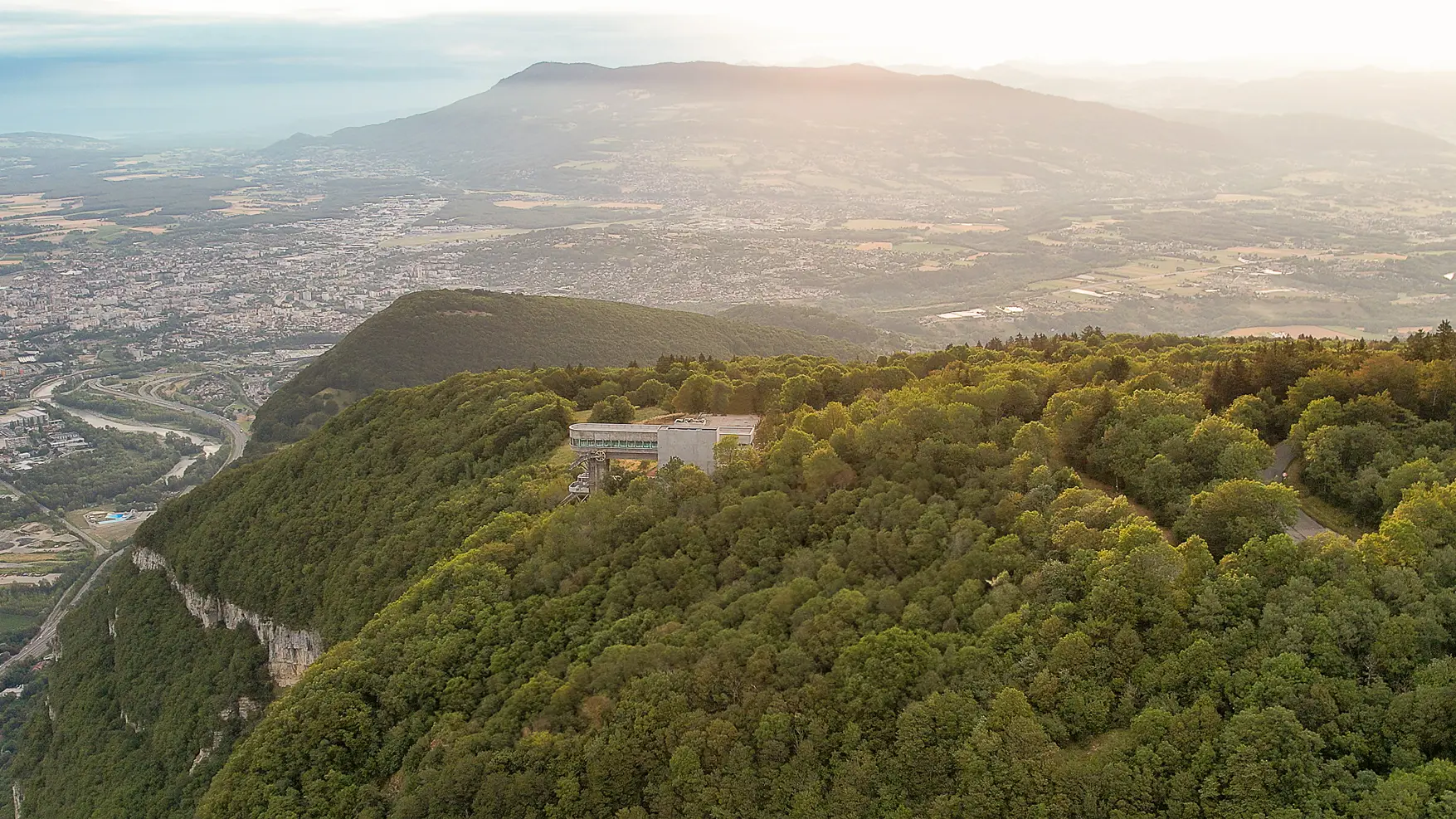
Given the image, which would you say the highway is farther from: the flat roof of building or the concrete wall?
the concrete wall

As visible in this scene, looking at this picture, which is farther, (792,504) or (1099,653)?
(792,504)

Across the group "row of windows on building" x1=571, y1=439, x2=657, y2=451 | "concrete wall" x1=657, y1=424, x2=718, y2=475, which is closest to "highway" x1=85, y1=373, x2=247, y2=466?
"row of windows on building" x1=571, y1=439, x2=657, y2=451

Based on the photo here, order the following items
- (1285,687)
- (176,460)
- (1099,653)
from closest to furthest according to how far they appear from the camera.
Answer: (1285,687), (1099,653), (176,460)

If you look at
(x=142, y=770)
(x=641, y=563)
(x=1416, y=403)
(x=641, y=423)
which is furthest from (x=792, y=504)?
(x=142, y=770)

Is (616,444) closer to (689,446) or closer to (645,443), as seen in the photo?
(645,443)

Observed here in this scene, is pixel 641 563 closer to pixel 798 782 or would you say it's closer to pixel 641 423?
pixel 798 782

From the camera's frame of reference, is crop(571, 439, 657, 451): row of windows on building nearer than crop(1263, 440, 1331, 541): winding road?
No

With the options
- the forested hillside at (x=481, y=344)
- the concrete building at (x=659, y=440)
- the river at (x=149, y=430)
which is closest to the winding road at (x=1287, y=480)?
the concrete building at (x=659, y=440)

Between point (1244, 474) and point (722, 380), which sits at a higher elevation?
point (1244, 474)

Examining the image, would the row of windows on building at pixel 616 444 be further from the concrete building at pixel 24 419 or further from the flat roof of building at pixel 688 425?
the concrete building at pixel 24 419
